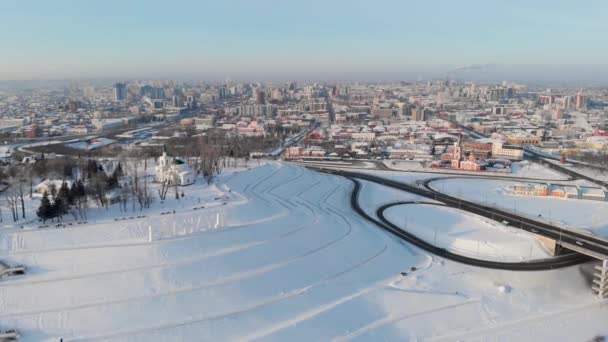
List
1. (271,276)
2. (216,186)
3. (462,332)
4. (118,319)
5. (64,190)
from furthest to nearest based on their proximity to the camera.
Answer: (216,186)
(64,190)
(271,276)
(462,332)
(118,319)

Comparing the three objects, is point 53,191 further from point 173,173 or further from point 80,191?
point 173,173

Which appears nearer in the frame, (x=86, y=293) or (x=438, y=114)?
(x=86, y=293)

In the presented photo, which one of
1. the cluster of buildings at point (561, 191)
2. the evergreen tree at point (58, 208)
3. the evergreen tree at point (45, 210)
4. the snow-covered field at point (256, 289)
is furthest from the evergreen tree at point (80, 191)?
the cluster of buildings at point (561, 191)

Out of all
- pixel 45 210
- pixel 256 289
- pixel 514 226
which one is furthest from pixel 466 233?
pixel 45 210

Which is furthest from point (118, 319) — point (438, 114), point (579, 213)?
point (438, 114)

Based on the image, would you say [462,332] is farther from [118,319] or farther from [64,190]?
[64,190]

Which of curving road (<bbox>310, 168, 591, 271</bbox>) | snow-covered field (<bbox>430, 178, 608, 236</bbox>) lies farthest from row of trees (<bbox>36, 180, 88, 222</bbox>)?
snow-covered field (<bbox>430, 178, 608, 236</bbox>)
